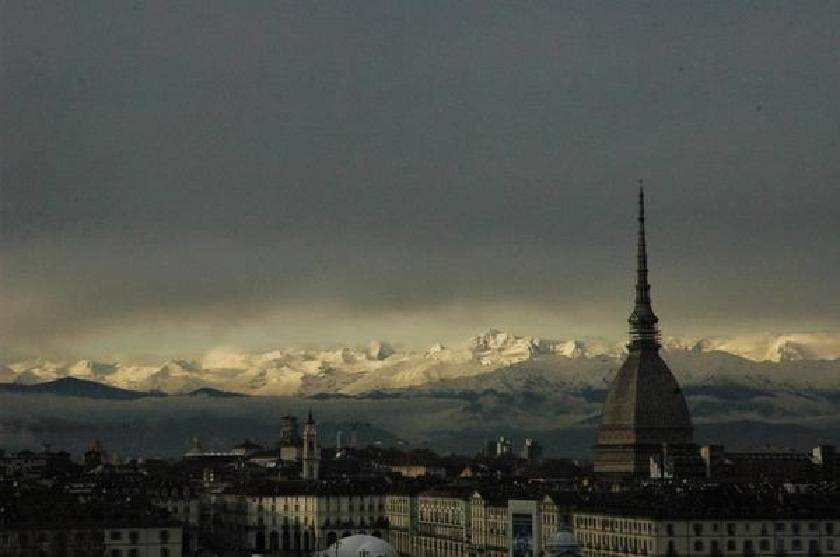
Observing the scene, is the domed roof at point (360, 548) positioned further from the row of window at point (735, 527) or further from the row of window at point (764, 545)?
the row of window at point (764, 545)

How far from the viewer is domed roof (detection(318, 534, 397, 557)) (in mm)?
177125

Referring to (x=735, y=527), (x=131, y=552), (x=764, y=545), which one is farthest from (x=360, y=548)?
(x=764, y=545)

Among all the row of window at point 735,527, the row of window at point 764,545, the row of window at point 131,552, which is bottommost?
the row of window at point 131,552

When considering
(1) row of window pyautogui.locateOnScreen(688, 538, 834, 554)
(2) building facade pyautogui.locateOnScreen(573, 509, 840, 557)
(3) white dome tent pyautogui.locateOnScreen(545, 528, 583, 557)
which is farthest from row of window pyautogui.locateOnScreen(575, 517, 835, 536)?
(3) white dome tent pyautogui.locateOnScreen(545, 528, 583, 557)

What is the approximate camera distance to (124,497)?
18638cm

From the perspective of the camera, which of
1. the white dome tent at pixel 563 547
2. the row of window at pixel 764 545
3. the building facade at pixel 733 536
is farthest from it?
the row of window at pixel 764 545

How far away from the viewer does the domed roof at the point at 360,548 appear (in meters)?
177

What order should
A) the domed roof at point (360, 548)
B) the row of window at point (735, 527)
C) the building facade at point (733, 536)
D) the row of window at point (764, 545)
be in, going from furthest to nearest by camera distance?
the domed roof at point (360, 548), the row of window at point (735, 527), the row of window at point (764, 545), the building facade at point (733, 536)

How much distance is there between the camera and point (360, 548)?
7052 inches

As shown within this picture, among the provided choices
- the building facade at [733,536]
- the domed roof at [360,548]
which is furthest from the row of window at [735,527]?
the domed roof at [360,548]

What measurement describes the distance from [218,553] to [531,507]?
3542 centimetres

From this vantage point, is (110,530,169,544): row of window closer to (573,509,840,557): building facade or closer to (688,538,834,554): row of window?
(573,509,840,557): building facade

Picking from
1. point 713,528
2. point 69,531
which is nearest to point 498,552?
point 713,528

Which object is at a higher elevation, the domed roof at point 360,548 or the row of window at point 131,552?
the row of window at point 131,552
